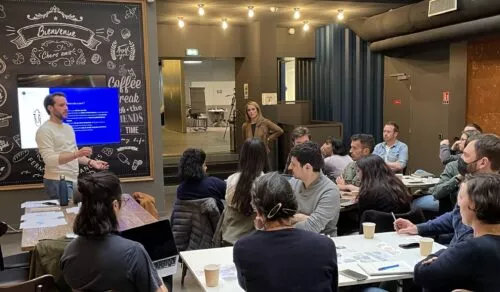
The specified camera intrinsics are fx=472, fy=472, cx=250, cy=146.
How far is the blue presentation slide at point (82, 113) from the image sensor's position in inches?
219

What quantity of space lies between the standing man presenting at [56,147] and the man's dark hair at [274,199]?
2.51 m

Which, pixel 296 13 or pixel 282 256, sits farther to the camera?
pixel 296 13

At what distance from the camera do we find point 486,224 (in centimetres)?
187

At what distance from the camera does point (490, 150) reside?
2818 mm

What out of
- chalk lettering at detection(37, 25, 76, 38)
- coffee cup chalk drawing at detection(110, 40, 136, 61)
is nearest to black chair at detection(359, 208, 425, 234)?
coffee cup chalk drawing at detection(110, 40, 136, 61)

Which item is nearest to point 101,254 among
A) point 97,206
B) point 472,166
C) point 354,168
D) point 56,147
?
point 97,206

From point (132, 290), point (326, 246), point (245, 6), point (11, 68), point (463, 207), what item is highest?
point (245, 6)

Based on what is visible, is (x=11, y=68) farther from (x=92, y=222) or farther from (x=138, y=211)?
(x=92, y=222)

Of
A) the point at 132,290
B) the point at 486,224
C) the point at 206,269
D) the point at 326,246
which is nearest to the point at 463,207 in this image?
the point at 486,224

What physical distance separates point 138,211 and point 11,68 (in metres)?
3.11

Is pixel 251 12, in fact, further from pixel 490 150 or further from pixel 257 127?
pixel 490 150

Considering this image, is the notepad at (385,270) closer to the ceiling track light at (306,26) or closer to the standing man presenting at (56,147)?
the standing man presenting at (56,147)

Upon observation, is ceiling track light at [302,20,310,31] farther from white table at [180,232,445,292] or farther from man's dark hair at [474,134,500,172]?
white table at [180,232,445,292]

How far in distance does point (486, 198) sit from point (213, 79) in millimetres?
16912
